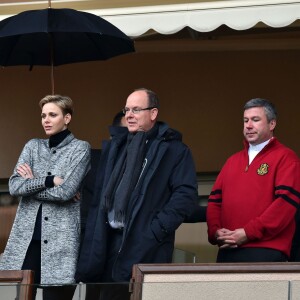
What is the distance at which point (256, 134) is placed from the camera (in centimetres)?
898

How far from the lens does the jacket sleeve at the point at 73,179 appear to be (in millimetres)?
8727

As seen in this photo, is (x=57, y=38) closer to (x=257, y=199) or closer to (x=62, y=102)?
(x=62, y=102)

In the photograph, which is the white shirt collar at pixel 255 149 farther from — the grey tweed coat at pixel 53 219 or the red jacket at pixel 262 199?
the grey tweed coat at pixel 53 219

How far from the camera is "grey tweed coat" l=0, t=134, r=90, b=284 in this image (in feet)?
28.6

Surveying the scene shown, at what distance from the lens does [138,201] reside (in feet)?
27.8

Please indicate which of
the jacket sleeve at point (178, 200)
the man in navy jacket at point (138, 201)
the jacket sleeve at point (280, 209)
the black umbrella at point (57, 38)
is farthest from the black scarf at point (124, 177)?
the black umbrella at point (57, 38)

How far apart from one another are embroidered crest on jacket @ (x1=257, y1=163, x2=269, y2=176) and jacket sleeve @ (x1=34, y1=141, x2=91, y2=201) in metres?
1.13

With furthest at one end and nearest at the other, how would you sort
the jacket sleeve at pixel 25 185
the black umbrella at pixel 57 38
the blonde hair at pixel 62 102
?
the black umbrella at pixel 57 38 < the blonde hair at pixel 62 102 < the jacket sleeve at pixel 25 185

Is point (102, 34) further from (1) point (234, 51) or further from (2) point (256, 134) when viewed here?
(1) point (234, 51)

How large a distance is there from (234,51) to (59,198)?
391 centimetres

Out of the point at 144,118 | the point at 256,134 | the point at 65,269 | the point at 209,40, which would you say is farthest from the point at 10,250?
the point at 209,40

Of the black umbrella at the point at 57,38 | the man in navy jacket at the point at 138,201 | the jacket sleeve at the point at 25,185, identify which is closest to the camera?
the man in navy jacket at the point at 138,201

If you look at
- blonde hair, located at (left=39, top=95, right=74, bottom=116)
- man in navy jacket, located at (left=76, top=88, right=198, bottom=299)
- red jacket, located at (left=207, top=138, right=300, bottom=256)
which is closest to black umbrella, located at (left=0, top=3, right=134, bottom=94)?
blonde hair, located at (left=39, top=95, right=74, bottom=116)

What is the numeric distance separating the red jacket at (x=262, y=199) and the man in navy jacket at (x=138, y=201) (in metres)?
0.40
